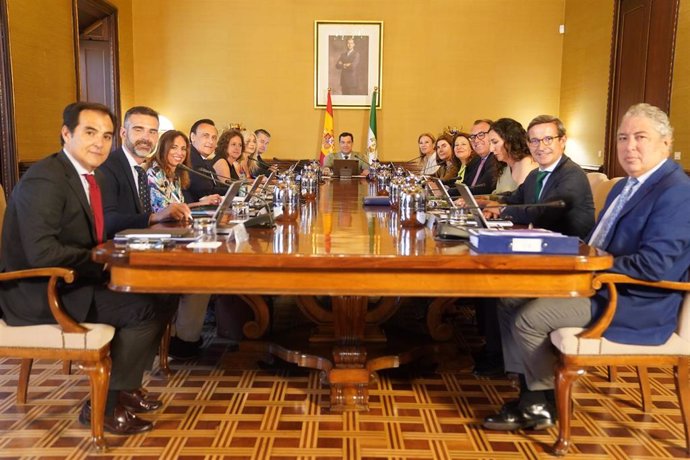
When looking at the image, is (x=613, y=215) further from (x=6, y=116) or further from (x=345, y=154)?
(x=345, y=154)

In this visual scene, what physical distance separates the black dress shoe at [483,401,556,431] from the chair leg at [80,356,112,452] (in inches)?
52.8

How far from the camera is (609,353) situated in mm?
1988

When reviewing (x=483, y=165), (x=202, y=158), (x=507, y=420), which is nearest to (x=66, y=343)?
(x=507, y=420)

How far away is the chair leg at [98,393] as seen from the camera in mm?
1984

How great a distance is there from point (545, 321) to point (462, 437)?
0.52m

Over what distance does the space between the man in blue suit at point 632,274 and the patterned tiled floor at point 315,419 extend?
0.19 m

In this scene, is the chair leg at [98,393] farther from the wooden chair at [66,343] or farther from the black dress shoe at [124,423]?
the black dress shoe at [124,423]

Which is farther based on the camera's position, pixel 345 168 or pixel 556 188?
pixel 345 168

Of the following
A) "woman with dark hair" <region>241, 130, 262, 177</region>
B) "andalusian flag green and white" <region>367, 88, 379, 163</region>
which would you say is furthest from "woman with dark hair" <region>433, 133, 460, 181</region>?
"andalusian flag green and white" <region>367, 88, 379, 163</region>

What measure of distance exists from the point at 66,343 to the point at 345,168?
16.6 feet

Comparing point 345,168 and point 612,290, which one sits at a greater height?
point 345,168

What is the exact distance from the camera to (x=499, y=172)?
169 inches

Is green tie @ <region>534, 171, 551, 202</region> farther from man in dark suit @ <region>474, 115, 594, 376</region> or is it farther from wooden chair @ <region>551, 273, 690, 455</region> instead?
wooden chair @ <region>551, 273, 690, 455</region>

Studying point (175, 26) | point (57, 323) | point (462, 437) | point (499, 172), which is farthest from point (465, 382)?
point (175, 26)
